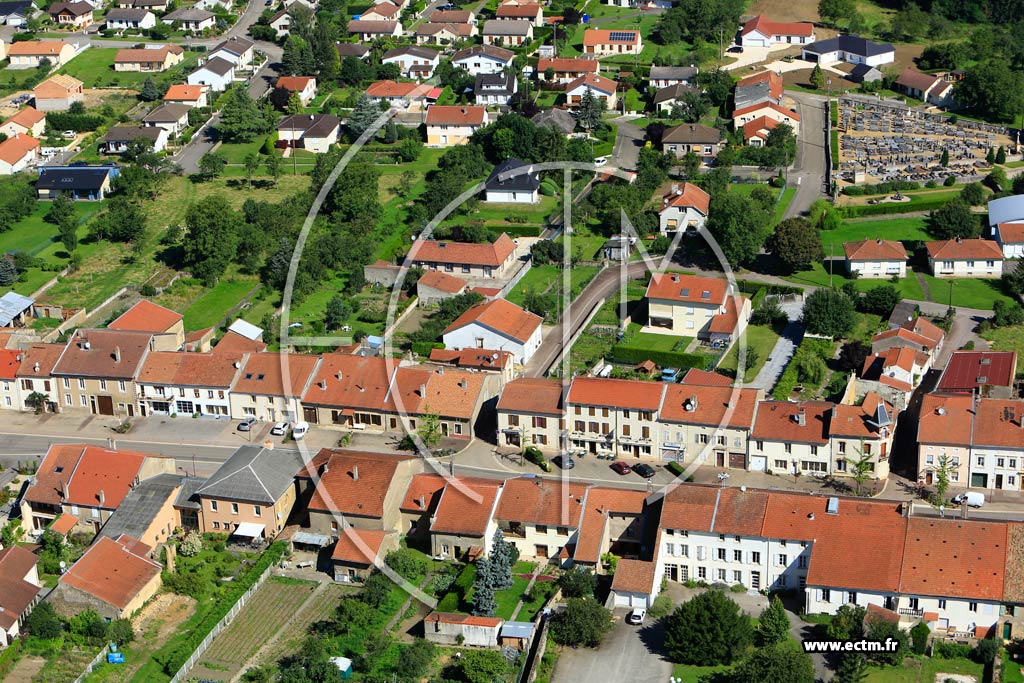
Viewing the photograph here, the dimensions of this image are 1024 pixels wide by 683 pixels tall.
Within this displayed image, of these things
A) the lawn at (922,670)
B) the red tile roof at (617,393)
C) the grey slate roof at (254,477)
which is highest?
the red tile roof at (617,393)

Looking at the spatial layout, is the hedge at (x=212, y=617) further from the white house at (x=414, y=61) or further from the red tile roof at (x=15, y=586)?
the white house at (x=414, y=61)

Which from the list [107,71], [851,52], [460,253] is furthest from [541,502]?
[107,71]

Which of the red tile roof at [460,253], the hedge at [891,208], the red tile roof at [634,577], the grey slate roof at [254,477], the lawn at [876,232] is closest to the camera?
the red tile roof at [634,577]

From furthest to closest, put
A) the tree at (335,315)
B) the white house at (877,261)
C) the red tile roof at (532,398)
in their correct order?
the white house at (877,261)
the tree at (335,315)
the red tile roof at (532,398)

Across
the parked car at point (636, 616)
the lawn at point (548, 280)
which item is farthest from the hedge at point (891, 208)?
the parked car at point (636, 616)

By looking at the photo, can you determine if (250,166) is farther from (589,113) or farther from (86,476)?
(86,476)

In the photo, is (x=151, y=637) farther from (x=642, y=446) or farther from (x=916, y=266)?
(x=916, y=266)

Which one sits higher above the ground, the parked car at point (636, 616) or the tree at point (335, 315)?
the parked car at point (636, 616)
